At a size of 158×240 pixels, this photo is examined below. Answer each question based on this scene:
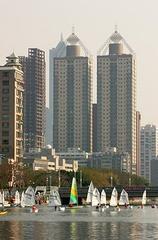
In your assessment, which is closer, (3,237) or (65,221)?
(3,237)

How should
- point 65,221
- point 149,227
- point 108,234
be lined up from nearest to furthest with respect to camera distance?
point 108,234
point 149,227
point 65,221

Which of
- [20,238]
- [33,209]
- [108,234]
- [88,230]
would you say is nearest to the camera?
[20,238]

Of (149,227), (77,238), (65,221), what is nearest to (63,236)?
(77,238)

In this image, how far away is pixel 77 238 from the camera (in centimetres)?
11138

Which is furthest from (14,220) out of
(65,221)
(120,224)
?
(120,224)

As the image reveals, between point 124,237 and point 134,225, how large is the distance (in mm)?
28238

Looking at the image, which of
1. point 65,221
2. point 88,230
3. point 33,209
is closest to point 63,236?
point 88,230

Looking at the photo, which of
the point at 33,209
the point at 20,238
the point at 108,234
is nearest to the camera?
the point at 20,238

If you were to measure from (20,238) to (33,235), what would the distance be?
17.1 feet

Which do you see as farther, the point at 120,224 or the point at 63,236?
the point at 120,224

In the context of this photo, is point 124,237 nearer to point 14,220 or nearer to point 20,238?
point 20,238

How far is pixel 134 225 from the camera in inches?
5566

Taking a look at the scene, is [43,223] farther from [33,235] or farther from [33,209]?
[33,209]

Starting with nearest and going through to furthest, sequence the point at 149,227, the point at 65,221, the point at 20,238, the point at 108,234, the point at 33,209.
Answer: the point at 20,238, the point at 108,234, the point at 149,227, the point at 65,221, the point at 33,209
